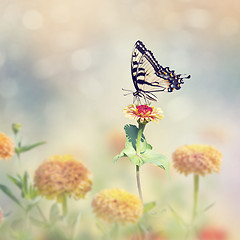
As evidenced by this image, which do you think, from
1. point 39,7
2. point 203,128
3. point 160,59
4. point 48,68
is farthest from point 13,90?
point 203,128

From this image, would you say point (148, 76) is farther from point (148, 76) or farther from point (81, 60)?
point (81, 60)

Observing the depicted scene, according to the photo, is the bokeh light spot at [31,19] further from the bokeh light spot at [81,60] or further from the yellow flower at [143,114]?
the yellow flower at [143,114]

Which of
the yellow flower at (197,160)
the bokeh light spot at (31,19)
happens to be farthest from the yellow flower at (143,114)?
the bokeh light spot at (31,19)

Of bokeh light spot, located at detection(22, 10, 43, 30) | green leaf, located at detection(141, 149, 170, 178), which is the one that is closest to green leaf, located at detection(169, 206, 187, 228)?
green leaf, located at detection(141, 149, 170, 178)

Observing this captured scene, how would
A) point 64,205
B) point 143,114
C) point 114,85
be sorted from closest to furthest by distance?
point 143,114
point 64,205
point 114,85

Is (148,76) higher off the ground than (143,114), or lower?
higher

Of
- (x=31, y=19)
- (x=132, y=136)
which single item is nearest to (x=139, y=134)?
(x=132, y=136)

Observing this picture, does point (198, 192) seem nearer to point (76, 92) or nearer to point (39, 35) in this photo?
point (76, 92)
